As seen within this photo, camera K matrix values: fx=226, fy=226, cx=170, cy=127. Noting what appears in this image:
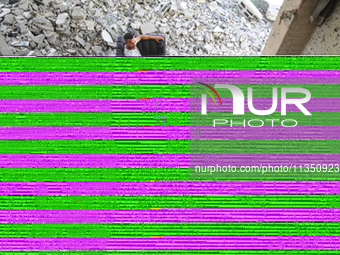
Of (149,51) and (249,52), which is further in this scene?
(249,52)

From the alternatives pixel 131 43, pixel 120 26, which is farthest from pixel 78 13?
pixel 131 43

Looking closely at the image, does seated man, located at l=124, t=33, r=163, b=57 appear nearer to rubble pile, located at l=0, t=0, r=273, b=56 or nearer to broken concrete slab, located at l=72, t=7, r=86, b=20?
rubble pile, located at l=0, t=0, r=273, b=56

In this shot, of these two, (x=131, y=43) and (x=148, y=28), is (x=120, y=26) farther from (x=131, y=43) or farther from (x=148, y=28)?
(x=131, y=43)

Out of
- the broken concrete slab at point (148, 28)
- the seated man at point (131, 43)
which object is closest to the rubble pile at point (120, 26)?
the broken concrete slab at point (148, 28)

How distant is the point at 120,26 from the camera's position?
4.75 metres

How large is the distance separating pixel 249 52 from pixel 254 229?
15.1ft

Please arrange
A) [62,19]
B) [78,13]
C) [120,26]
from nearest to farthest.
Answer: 1. [62,19]
2. [78,13]
3. [120,26]

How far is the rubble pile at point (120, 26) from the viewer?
4.15 metres

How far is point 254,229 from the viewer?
3.75 ft

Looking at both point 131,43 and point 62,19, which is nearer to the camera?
point 131,43

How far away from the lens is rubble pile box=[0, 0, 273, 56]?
4.15 metres

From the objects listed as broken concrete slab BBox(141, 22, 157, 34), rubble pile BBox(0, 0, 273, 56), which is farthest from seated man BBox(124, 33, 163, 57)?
broken concrete slab BBox(141, 22, 157, 34)

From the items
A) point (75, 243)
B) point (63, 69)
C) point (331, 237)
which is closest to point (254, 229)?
point (331, 237)

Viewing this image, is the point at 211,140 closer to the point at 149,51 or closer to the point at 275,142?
the point at 275,142
